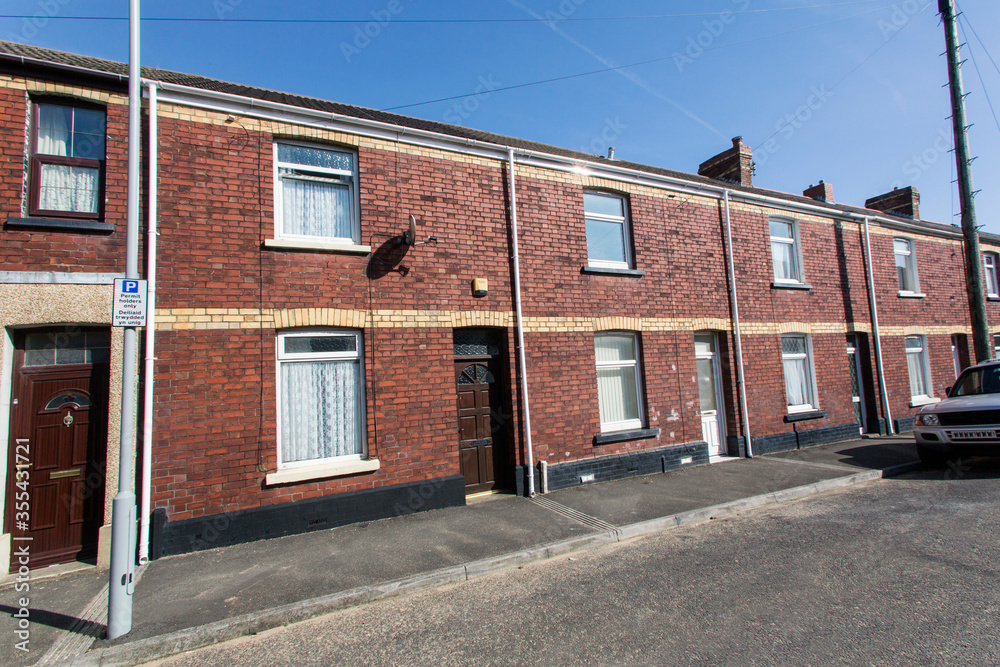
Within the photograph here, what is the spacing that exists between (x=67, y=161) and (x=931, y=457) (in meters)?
14.6

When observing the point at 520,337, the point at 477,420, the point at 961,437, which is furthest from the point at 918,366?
the point at 477,420

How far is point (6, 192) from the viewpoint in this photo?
18.7 feet

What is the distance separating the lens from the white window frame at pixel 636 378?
29.9 feet

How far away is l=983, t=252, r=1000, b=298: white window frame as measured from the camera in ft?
55.3

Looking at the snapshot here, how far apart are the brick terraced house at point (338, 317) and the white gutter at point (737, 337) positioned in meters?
0.09

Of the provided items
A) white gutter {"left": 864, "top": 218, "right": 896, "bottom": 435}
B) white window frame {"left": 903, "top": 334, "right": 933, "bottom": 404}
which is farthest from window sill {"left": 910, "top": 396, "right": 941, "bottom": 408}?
white gutter {"left": 864, "top": 218, "right": 896, "bottom": 435}

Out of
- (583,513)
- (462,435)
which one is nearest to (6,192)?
(462,435)

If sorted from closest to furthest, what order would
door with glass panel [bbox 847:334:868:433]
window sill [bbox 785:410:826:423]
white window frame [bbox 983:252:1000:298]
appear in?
window sill [bbox 785:410:826:423] < door with glass panel [bbox 847:334:868:433] < white window frame [bbox 983:252:1000:298]

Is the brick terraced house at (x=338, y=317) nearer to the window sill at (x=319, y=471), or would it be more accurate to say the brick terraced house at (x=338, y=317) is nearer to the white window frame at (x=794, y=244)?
the window sill at (x=319, y=471)

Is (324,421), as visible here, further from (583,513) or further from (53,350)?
(583,513)

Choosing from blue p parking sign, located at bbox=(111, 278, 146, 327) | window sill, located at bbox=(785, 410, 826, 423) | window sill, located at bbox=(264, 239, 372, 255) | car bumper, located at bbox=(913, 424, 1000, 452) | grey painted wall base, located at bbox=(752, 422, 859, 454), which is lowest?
grey painted wall base, located at bbox=(752, 422, 859, 454)

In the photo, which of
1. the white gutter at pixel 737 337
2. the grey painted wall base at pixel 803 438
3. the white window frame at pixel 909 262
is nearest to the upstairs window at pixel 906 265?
the white window frame at pixel 909 262

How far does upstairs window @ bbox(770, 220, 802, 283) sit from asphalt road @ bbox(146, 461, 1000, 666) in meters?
7.33

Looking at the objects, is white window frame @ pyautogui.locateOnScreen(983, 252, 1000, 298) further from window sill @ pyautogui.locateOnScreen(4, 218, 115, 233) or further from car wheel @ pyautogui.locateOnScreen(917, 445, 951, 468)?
window sill @ pyautogui.locateOnScreen(4, 218, 115, 233)
